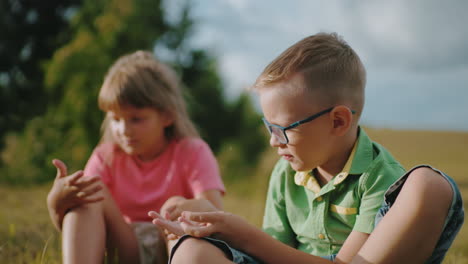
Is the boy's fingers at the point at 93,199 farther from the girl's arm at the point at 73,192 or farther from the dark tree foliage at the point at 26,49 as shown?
the dark tree foliage at the point at 26,49

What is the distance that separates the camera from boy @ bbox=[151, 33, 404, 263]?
5.49ft

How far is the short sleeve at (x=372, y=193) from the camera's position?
160 centimetres

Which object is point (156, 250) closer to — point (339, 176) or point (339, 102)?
point (339, 176)

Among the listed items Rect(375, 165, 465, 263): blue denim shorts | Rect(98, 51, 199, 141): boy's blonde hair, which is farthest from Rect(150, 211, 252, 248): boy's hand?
Rect(98, 51, 199, 141): boy's blonde hair

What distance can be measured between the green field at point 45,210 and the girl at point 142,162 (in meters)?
0.41

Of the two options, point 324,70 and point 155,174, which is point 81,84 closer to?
point 155,174

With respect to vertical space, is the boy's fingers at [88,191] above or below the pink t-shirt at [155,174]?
above

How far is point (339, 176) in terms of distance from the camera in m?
1.74

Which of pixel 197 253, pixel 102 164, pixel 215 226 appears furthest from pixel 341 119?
pixel 102 164

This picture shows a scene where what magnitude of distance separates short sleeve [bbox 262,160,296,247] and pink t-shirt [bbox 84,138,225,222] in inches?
22.5

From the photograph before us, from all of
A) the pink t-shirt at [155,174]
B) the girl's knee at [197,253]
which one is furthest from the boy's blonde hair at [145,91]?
the girl's knee at [197,253]

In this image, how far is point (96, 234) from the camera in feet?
6.85

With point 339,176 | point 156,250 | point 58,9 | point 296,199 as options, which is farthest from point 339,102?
point 58,9

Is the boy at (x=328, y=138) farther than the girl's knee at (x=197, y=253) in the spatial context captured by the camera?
Yes
